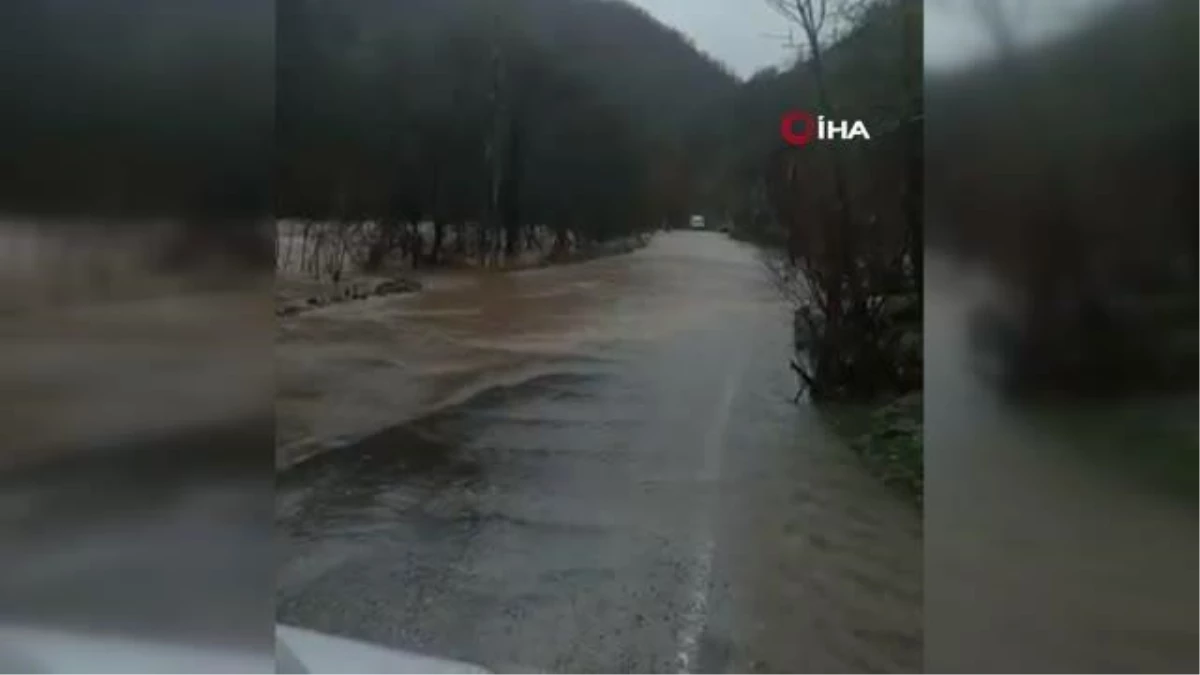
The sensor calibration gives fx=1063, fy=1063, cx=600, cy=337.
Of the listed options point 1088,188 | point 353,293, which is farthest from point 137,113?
point 1088,188

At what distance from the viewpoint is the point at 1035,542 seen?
54.3 inches

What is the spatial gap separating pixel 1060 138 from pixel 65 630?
76.7 inches

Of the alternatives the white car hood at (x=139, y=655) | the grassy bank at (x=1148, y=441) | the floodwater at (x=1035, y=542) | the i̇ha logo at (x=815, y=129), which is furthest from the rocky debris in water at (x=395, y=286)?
the grassy bank at (x=1148, y=441)

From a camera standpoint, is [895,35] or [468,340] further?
[468,340]

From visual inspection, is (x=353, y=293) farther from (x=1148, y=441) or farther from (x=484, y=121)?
(x=1148, y=441)

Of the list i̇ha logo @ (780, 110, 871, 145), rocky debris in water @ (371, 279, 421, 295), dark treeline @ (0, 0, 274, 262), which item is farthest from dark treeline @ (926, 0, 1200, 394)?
dark treeline @ (0, 0, 274, 262)

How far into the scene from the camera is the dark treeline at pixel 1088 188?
4.22 ft

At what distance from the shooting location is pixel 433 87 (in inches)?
78.6

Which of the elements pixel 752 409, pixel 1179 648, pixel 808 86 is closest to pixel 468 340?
pixel 752 409

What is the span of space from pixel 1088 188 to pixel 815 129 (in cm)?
38

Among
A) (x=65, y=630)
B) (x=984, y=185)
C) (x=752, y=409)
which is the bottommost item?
(x=65, y=630)

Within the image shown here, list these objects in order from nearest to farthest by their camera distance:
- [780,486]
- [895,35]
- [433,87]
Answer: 1. [895,35]
2. [780,486]
3. [433,87]

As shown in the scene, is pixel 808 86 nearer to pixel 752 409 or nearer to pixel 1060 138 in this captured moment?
pixel 1060 138

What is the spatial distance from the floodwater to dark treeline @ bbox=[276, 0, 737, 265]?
0.54 meters
